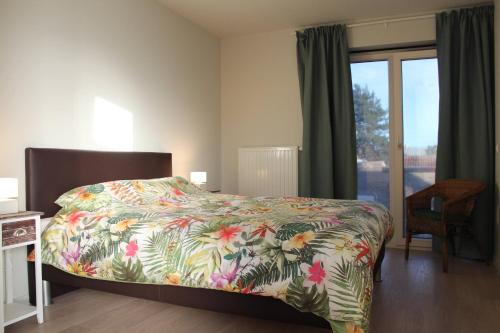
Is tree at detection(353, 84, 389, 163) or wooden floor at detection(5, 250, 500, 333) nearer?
wooden floor at detection(5, 250, 500, 333)

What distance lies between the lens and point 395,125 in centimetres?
436

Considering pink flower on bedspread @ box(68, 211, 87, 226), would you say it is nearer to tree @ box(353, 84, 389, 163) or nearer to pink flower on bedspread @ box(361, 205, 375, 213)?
pink flower on bedspread @ box(361, 205, 375, 213)

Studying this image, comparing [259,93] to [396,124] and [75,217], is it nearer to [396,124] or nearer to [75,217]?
[396,124]

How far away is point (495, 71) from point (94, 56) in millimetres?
3582

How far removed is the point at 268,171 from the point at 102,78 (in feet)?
7.23

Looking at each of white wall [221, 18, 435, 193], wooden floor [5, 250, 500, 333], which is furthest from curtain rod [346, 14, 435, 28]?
wooden floor [5, 250, 500, 333]

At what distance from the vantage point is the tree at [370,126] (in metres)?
4.46

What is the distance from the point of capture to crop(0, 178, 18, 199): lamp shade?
87.8 inches

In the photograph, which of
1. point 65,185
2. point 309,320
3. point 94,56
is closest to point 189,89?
point 94,56

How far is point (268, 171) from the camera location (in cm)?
474

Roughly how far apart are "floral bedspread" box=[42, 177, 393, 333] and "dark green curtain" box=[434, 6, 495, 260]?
60.3 inches

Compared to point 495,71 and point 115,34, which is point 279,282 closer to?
point 115,34

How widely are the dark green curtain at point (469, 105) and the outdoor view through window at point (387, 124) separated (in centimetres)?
28

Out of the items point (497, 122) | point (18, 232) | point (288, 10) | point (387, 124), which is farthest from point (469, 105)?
point (18, 232)
